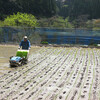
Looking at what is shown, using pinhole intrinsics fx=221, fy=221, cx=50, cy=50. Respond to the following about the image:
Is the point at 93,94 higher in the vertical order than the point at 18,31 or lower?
lower

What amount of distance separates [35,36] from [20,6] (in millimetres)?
44021

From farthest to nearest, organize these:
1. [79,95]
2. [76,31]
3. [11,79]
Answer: [76,31], [11,79], [79,95]

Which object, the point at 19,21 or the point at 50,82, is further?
the point at 19,21

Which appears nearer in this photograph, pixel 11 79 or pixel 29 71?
pixel 11 79

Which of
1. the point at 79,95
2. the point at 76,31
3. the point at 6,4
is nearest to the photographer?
the point at 79,95

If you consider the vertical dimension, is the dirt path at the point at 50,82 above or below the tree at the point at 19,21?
below

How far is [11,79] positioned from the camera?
9086 mm

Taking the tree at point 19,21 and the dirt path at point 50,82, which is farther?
the tree at point 19,21

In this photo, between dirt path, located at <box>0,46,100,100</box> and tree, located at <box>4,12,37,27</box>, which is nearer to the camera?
dirt path, located at <box>0,46,100,100</box>

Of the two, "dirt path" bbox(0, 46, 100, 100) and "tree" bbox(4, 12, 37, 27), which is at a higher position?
"tree" bbox(4, 12, 37, 27)

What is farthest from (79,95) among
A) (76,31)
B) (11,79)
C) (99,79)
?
(76,31)

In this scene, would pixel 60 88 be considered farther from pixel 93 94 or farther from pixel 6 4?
pixel 6 4

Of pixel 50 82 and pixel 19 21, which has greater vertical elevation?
pixel 19 21

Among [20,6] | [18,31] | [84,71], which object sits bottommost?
[84,71]
